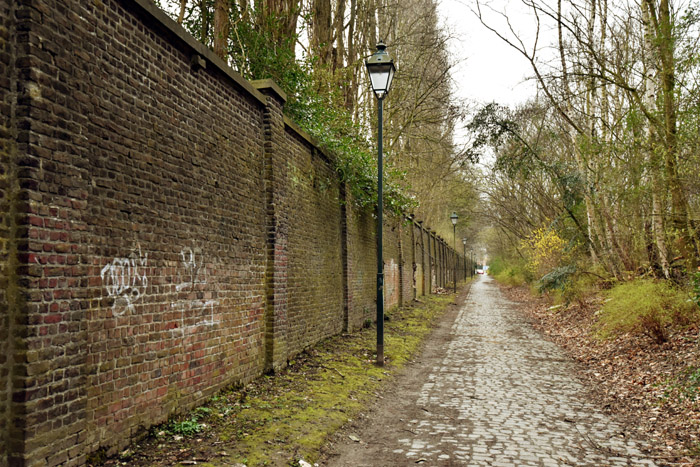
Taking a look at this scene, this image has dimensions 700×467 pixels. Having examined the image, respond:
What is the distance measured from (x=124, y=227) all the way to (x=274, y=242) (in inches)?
138

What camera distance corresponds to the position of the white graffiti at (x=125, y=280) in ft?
13.9

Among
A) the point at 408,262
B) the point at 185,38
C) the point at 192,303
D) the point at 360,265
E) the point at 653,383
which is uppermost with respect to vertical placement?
the point at 185,38

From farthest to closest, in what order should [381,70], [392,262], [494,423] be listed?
[392,262], [381,70], [494,423]

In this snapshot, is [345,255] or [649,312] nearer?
[649,312]

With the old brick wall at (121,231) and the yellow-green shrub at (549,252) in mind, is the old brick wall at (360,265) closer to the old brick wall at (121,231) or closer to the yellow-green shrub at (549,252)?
the old brick wall at (121,231)

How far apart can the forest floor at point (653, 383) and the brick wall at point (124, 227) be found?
4886 millimetres

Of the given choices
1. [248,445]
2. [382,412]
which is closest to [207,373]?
[248,445]

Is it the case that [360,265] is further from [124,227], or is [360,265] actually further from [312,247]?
[124,227]

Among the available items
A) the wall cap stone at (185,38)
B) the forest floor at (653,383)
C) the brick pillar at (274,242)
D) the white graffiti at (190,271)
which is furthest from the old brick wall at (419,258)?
the white graffiti at (190,271)

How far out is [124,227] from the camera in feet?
14.6

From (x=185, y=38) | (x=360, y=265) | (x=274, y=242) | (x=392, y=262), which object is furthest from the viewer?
(x=392, y=262)

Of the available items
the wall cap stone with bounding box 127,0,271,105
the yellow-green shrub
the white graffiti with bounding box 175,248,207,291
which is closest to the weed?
the white graffiti with bounding box 175,248,207,291

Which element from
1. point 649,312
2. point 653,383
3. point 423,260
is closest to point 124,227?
point 653,383

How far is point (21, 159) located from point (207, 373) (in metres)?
3.27
